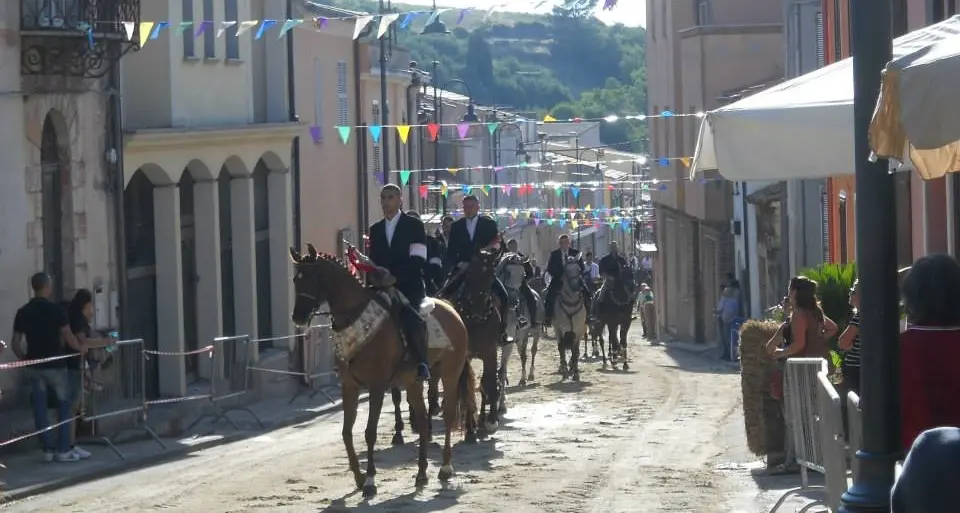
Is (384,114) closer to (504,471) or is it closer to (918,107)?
(504,471)

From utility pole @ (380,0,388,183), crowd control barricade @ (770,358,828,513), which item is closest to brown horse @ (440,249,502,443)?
crowd control barricade @ (770,358,828,513)

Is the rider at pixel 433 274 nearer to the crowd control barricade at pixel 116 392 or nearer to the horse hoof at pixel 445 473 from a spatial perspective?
the horse hoof at pixel 445 473

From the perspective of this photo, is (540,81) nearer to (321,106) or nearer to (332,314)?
(321,106)

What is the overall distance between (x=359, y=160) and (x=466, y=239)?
1996cm

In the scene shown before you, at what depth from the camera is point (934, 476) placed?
4.07 metres

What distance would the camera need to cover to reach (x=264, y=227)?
97.8 ft

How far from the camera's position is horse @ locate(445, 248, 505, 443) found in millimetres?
17062

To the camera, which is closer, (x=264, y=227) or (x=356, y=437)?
(x=356, y=437)

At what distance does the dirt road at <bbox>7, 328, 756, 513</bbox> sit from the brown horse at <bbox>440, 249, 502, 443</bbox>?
14.9 inches

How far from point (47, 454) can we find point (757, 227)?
81.8 ft

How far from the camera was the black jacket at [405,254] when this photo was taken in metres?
13.9

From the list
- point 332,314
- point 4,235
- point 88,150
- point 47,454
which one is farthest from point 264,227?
point 332,314

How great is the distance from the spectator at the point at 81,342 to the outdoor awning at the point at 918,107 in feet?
38.5

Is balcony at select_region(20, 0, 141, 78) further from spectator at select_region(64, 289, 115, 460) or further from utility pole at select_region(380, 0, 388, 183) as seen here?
utility pole at select_region(380, 0, 388, 183)
